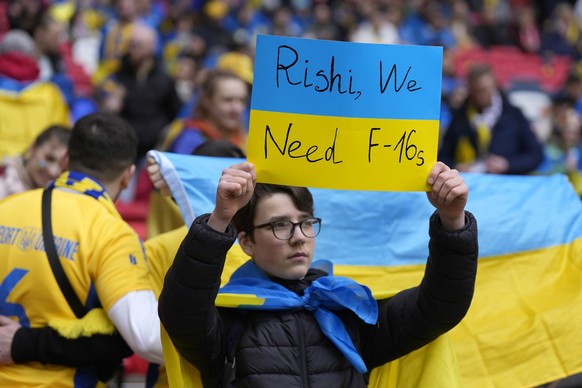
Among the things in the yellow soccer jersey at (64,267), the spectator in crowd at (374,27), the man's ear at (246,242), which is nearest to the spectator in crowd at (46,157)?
the yellow soccer jersey at (64,267)

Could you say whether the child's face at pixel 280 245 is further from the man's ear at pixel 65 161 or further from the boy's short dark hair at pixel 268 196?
the man's ear at pixel 65 161

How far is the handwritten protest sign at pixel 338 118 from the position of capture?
9.07ft

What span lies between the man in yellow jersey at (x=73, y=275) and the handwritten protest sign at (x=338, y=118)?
780 mm

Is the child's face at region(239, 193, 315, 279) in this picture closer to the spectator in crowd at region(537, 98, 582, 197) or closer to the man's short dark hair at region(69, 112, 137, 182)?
the man's short dark hair at region(69, 112, 137, 182)

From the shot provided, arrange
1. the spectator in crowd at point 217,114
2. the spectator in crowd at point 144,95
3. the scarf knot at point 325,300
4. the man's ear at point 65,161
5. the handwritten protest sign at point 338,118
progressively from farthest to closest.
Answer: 1. the spectator in crowd at point 144,95
2. the spectator in crowd at point 217,114
3. the man's ear at point 65,161
4. the scarf knot at point 325,300
5. the handwritten protest sign at point 338,118

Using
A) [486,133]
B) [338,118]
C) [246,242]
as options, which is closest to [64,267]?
[246,242]

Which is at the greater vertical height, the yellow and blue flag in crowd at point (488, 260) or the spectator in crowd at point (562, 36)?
the spectator in crowd at point (562, 36)

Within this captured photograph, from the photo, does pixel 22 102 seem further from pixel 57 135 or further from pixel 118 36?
pixel 118 36

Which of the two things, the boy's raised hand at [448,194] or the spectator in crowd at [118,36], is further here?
the spectator in crowd at [118,36]

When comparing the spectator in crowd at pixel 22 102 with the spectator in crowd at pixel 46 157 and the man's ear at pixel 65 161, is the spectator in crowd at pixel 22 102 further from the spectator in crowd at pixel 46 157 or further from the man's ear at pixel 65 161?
the man's ear at pixel 65 161

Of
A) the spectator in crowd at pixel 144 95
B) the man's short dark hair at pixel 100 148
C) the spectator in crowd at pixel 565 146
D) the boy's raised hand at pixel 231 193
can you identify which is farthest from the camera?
the spectator in crowd at pixel 144 95

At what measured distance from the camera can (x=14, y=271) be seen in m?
3.31

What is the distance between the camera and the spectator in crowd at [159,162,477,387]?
2662mm

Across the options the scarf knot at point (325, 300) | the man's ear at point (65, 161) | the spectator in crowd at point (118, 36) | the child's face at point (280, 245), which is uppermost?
the spectator in crowd at point (118, 36)
